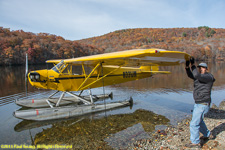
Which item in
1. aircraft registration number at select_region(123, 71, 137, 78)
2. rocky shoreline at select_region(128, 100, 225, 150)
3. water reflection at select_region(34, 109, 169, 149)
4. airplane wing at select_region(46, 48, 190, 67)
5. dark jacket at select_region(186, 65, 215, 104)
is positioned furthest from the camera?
aircraft registration number at select_region(123, 71, 137, 78)

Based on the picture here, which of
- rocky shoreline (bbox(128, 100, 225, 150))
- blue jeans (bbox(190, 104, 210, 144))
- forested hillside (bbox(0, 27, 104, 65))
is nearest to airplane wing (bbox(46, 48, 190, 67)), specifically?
blue jeans (bbox(190, 104, 210, 144))

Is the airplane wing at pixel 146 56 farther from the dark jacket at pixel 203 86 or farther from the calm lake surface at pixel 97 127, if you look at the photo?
the calm lake surface at pixel 97 127

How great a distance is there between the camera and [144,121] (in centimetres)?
557

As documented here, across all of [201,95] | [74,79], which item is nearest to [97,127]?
[74,79]

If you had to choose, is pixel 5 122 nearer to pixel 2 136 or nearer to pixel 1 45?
pixel 2 136

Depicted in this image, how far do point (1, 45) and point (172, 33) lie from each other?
138 metres

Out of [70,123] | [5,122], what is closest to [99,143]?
[70,123]

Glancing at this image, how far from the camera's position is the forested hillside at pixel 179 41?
80188mm

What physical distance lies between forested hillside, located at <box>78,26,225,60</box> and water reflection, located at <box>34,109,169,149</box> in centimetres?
8235

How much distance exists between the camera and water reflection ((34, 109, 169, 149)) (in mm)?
4203

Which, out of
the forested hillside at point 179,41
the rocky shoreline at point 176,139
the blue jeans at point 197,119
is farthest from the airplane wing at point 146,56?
the forested hillside at point 179,41

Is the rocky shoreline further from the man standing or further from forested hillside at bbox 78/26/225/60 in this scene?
forested hillside at bbox 78/26/225/60

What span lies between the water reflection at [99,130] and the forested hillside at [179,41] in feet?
270

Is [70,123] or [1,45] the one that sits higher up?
[1,45]
